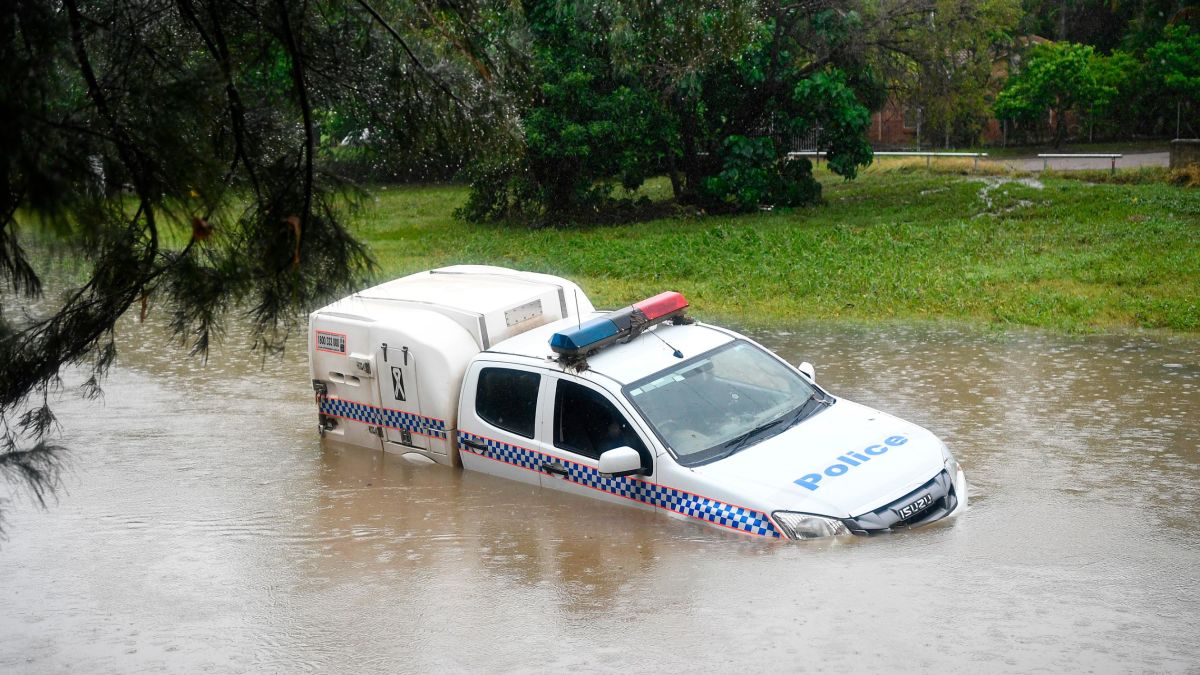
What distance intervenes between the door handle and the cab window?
124mm

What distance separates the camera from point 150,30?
632cm

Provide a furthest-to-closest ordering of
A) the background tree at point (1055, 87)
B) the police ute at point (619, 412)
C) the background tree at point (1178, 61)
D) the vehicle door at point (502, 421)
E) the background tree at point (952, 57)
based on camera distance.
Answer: the background tree at point (1055, 87) < the background tree at point (1178, 61) < the background tree at point (952, 57) < the vehicle door at point (502, 421) < the police ute at point (619, 412)

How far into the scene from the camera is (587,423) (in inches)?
323

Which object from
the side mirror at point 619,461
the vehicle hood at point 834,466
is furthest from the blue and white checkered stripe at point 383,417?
the vehicle hood at point 834,466

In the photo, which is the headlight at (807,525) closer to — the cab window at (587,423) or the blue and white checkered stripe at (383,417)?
the cab window at (587,423)

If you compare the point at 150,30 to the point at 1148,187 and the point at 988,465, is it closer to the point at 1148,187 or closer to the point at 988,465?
the point at 988,465

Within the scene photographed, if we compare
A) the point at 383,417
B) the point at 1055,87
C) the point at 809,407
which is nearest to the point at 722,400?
the point at 809,407

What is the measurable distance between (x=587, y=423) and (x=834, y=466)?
1.65 metres

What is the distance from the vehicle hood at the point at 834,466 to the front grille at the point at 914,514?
40 mm

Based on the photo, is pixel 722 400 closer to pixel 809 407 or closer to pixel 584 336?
pixel 809 407

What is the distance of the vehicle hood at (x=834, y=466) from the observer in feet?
23.7

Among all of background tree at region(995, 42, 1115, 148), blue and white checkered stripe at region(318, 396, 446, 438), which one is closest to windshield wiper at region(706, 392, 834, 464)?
blue and white checkered stripe at region(318, 396, 446, 438)

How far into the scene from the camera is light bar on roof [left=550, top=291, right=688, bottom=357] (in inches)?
327

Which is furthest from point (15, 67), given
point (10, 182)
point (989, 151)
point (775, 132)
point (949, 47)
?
point (989, 151)
